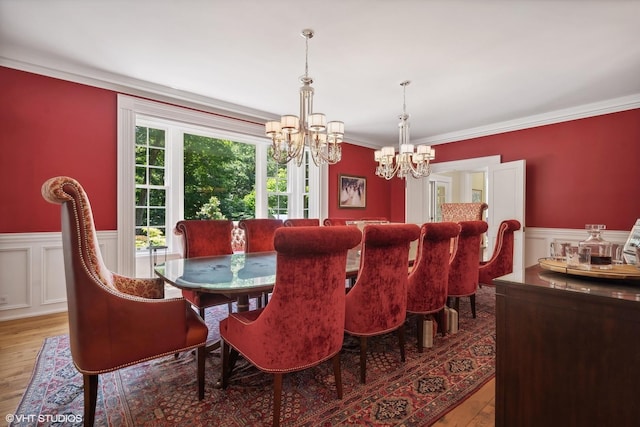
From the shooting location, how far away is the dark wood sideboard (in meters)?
0.90

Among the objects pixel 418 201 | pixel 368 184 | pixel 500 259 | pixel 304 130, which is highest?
pixel 304 130

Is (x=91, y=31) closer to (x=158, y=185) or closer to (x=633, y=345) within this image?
(x=158, y=185)

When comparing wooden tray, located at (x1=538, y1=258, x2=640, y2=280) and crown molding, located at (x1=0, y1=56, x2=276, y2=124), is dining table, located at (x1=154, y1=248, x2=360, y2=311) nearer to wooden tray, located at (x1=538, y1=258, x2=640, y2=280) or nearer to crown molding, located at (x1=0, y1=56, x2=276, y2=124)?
wooden tray, located at (x1=538, y1=258, x2=640, y2=280)

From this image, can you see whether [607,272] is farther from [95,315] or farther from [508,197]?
[508,197]

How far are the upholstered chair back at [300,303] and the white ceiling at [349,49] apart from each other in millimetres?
1783

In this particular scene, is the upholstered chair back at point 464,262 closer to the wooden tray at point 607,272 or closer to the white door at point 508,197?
the wooden tray at point 607,272

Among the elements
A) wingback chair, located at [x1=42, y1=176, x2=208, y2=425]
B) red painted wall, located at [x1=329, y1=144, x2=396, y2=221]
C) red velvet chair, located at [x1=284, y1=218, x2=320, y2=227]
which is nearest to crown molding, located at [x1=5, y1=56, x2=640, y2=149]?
red painted wall, located at [x1=329, y1=144, x2=396, y2=221]

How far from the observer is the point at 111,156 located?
340 cm

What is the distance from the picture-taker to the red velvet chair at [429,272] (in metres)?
2.20

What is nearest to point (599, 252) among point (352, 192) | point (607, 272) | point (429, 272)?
point (607, 272)

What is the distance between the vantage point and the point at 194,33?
2.48m

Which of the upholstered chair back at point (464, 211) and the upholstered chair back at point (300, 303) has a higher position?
the upholstered chair back at point (464, 211)

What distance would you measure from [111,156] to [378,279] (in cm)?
333

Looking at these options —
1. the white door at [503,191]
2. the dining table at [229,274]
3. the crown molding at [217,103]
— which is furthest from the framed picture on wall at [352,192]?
the dining table at [229,274]
